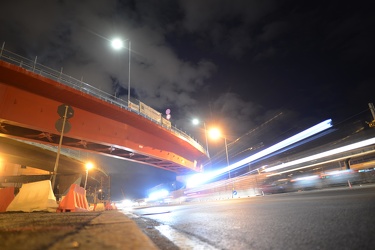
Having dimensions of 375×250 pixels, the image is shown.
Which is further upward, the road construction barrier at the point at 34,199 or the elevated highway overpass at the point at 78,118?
the elevated highway overpass at the point at 78,118

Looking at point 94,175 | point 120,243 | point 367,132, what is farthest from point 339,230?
point 367,132

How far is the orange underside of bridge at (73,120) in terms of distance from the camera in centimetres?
1075

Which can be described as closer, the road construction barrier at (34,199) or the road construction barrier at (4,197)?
the road construction barrier at (34,199)

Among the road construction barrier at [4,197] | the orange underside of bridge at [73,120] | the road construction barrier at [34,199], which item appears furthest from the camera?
the orange underside of bridge at [73,120]

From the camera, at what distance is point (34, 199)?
6.77 m

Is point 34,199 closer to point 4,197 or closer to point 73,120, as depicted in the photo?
point 4,197

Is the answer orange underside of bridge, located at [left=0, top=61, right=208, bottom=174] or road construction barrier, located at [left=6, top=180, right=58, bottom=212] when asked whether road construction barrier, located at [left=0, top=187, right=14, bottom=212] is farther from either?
orange underside of bridge, located at [left=0, top=61, right=208, bottom=174]

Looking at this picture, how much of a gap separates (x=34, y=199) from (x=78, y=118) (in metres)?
8.08

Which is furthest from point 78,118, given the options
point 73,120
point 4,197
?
point 4,197

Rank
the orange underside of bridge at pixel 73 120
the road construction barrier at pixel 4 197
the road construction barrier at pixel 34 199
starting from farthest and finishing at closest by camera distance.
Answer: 1. the orange underside of bridge at pixel 73 120
2. the road construction barrier at pixel 4 197
3. the road construction barrier at pixel 34 199

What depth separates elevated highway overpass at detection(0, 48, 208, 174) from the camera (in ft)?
35.3

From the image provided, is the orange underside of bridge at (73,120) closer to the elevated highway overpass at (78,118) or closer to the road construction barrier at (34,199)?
the elevated highway overpass at (78,118)

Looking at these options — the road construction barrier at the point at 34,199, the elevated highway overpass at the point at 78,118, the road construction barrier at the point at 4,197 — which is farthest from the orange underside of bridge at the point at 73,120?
the road construction barrier at the point at 34,199

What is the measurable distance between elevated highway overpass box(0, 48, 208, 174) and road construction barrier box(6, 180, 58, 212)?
5.88 m
